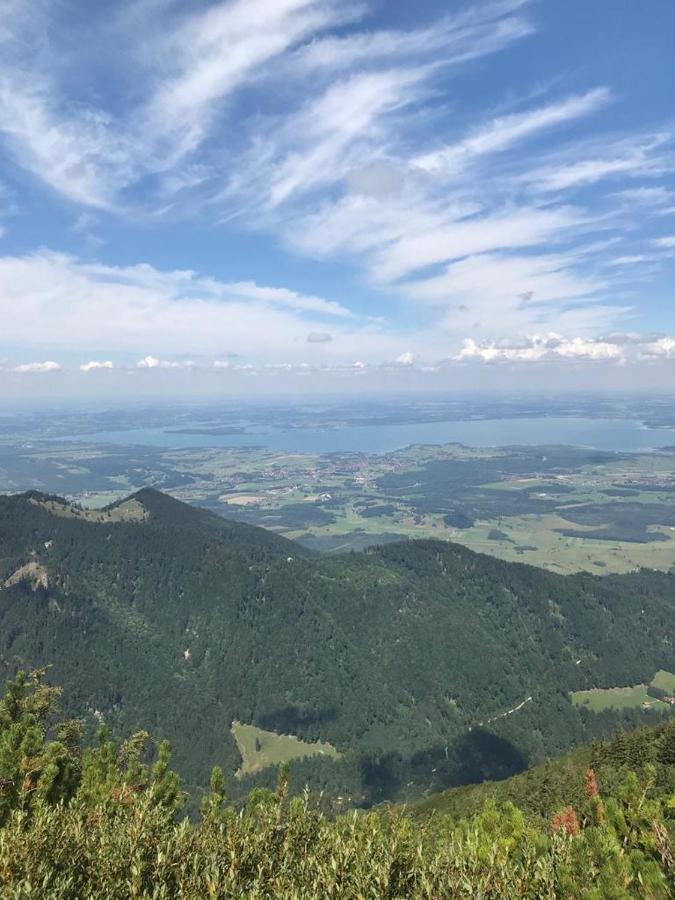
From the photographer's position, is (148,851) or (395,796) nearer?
(148,851)

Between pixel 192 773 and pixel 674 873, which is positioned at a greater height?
pixel 674 873

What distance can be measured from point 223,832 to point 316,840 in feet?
17.2

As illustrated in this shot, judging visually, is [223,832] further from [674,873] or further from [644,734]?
[644,734]

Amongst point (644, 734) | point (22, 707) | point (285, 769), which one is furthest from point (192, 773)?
point (285, 769)

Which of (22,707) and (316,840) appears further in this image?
(22,707)

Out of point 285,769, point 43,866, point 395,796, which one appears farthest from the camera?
point 395,796

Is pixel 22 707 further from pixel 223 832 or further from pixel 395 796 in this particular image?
pixel 395 796

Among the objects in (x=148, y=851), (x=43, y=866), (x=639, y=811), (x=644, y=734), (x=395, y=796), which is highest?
(x=43, y=866)

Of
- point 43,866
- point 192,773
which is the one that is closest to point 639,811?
point 43,866

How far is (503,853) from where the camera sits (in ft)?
91.6

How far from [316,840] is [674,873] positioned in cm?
1705

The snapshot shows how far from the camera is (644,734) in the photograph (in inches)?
4311

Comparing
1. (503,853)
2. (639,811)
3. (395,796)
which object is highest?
(503,853)

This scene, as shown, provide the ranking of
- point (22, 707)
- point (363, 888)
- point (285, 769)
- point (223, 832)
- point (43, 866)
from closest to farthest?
point (43, 866) → point (363, 888) → point (223, 832) → point (285, 769) → point (22, 707)
